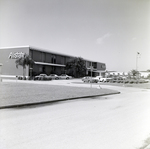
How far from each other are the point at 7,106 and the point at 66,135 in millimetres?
4222

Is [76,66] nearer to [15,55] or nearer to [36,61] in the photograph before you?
[36,61]

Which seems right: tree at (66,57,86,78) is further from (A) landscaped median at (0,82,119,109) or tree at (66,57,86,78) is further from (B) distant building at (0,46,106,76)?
(A) landscaped median at (0,82,119,109)

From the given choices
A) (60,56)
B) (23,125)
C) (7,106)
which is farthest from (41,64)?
(23,125)

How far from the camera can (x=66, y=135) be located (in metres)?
4.17

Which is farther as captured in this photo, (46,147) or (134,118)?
(134,118)

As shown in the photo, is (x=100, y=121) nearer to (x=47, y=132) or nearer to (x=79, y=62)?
(x=47, y=132)

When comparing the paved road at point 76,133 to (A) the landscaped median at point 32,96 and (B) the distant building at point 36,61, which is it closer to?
(A) the landscaped median at point 32,96

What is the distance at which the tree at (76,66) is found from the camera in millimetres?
54231

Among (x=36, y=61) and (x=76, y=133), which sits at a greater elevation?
(x=36, y=61)

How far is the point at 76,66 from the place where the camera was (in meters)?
54.2

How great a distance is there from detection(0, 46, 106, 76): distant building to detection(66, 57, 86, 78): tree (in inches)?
68.3

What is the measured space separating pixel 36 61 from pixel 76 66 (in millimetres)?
13969

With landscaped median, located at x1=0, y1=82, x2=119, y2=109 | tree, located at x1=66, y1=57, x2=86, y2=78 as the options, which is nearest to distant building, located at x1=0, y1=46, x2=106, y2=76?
tree, located at x1=66, y1=57, x2=86, y2=78

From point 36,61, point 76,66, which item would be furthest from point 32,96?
point 76,66
